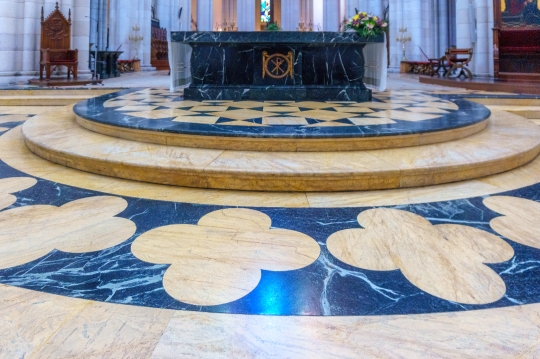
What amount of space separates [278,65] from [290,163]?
128 inches

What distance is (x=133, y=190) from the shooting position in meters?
2.21

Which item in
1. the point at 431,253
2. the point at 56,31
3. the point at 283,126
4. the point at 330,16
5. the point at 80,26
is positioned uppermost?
the point at 330,16

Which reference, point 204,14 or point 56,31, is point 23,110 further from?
point 204,14

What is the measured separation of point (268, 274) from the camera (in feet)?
4.23

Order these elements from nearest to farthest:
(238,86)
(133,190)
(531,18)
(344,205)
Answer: (344,205)
(133,190)
(238,86)
(531,18)

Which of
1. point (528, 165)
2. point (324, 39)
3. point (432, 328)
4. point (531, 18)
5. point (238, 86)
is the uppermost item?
point (531, 18)

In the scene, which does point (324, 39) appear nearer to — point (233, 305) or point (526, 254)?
point (526, 254)

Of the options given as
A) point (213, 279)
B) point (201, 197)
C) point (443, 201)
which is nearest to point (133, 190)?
point (201, 197)

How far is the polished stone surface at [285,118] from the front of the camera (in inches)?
108

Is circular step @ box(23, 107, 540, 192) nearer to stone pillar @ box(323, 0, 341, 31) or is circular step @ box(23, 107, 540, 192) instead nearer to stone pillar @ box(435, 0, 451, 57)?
stone pillar @ box(435, 0, 451, 57)

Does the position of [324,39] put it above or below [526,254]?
above

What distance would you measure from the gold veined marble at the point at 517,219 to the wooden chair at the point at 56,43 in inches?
351

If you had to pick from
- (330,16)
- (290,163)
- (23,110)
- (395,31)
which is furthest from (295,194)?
(330,16)

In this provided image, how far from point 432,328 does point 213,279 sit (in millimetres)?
672
